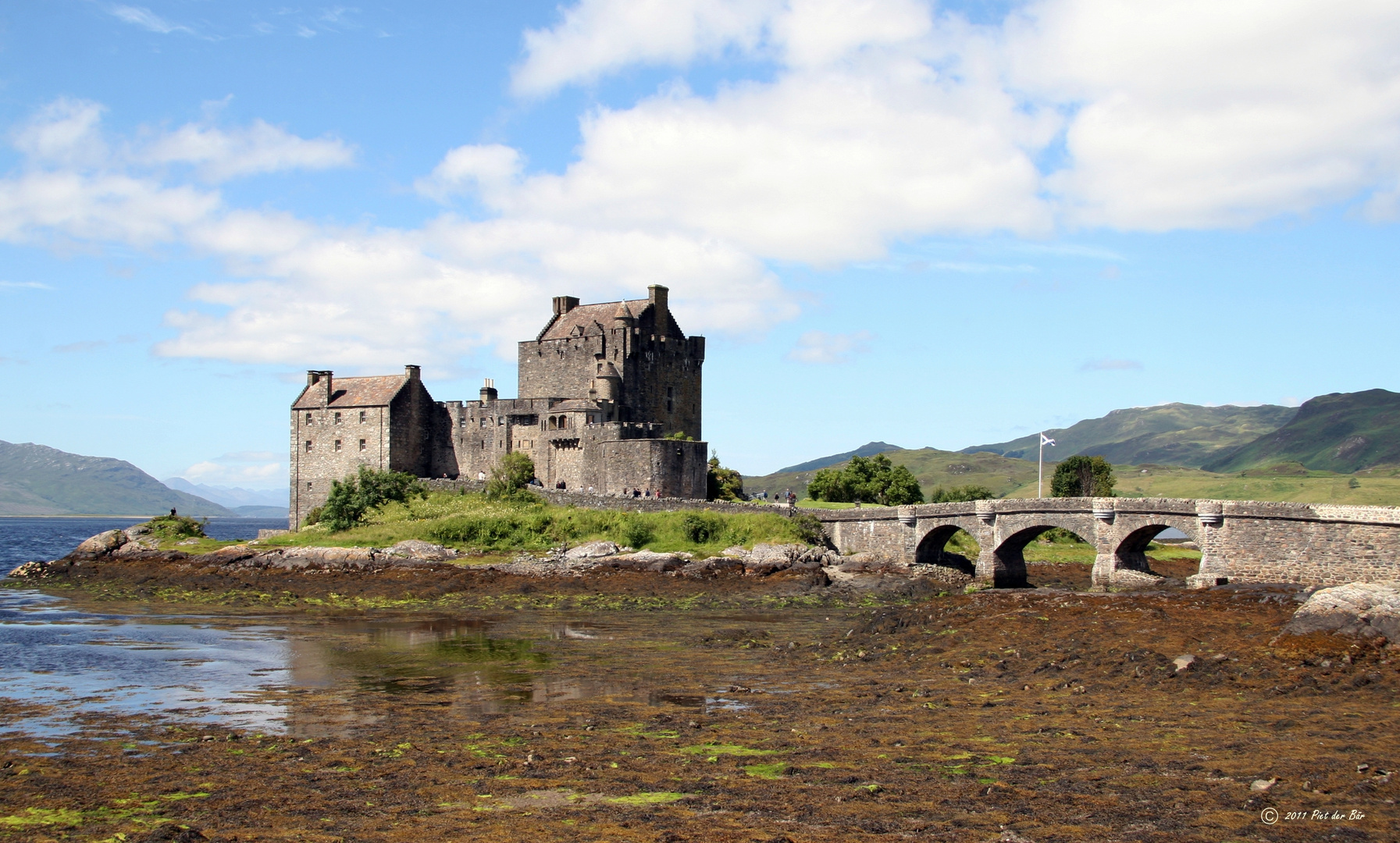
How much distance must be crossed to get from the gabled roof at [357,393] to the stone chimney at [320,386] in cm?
5

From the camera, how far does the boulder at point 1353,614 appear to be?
75.5 feet

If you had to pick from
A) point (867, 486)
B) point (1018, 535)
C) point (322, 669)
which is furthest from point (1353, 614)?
point (867, 486)

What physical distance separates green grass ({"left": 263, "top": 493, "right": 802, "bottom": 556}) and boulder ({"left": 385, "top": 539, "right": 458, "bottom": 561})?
0.97m

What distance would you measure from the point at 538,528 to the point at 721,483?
45.1ft

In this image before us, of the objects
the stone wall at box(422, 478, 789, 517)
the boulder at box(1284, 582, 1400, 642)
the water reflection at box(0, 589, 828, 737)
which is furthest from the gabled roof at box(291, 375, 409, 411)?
the boulder at box(1284, 582, 1400, 642)

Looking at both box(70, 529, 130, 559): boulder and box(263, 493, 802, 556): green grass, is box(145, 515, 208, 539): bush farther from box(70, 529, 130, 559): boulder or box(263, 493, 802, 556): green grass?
box(263, 493, 802, 556): green grass

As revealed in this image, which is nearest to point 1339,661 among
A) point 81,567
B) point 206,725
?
point 206,725

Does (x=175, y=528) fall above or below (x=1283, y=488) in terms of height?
below

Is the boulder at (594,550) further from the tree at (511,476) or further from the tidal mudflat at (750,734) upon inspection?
the tidal mudflat at (750,734)

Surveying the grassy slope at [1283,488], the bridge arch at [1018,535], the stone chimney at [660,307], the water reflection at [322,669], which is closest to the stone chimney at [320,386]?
the stone chimney at [660,307]

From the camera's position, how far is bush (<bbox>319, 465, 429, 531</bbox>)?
6353 cm

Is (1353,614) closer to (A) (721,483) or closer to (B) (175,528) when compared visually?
(A) (721,483)

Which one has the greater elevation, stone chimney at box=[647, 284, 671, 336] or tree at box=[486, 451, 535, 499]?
stone chimney at box=[647, 284, 671, 336]

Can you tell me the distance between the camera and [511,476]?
63812mm
